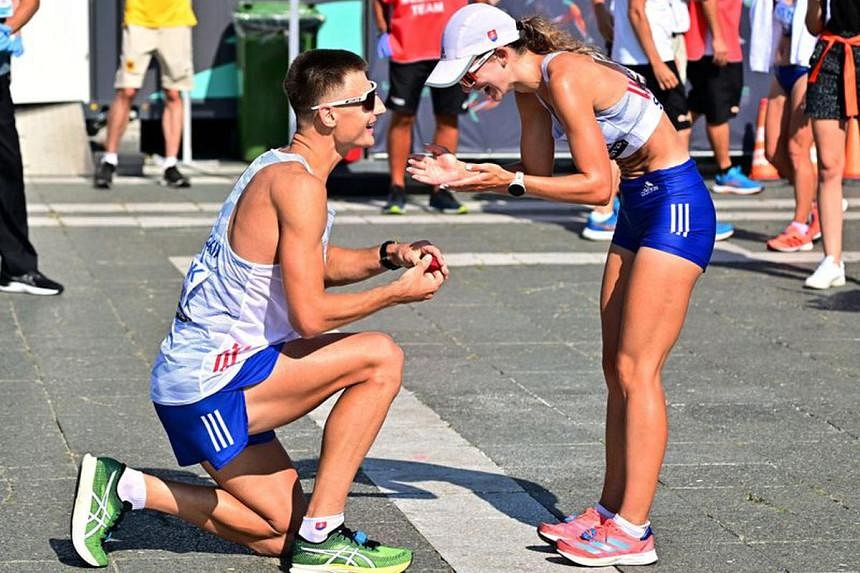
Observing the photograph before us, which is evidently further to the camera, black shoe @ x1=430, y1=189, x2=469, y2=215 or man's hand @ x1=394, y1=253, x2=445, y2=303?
black shoe @ x1=430, y1=189, x2=469, y2=215

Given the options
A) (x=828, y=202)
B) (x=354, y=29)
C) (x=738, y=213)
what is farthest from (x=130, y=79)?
(x=828, y=202)

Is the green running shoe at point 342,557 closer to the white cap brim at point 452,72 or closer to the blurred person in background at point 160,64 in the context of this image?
the white cap brim at point 452,72

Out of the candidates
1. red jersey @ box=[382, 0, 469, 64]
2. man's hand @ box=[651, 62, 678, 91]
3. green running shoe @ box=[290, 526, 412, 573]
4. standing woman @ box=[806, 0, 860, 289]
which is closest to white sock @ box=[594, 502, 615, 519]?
green running shoe @ box=[290, 526, 412, 573]

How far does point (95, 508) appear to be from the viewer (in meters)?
4.71

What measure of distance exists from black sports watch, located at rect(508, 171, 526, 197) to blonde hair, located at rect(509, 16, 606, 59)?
0.40 m

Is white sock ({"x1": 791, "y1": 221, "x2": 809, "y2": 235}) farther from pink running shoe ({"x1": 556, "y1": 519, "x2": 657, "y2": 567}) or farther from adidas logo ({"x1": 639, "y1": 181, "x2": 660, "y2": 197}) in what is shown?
pink running shoe ({"x1": 556, "y1": 519, "x2": 657, "y2": 567})

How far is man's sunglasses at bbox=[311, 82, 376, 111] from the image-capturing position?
186 inches

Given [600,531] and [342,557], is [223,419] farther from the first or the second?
[600,531]

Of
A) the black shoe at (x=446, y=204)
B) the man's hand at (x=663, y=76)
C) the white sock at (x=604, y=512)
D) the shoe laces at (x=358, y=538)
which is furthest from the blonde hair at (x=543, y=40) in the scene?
the black shoe at (x=446, y=204)

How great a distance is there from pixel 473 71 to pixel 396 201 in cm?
739

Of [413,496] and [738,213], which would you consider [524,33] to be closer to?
[413,496]

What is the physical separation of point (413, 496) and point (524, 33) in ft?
5.13

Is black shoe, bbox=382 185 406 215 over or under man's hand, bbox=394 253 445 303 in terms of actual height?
under

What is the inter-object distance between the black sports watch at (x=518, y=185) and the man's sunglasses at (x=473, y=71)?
13.6 inches
